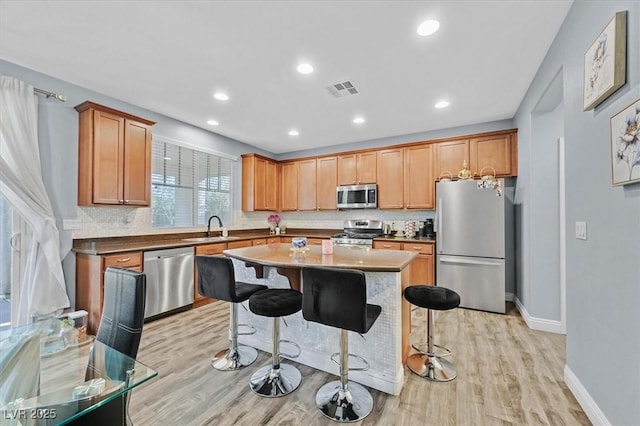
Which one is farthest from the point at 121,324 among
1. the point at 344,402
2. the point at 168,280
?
the point at 168,280

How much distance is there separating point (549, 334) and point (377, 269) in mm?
2541

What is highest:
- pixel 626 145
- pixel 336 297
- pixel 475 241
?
pixel 626 145

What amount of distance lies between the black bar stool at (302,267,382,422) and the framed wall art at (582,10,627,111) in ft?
5.41

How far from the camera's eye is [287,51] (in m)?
2.47

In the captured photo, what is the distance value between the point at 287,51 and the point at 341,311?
223 cm

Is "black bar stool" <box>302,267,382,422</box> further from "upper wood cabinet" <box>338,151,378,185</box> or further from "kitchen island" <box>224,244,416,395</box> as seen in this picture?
"upper wood cabinet" <box>338,151,378,185</box>

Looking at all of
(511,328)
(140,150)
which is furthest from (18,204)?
(511,328)

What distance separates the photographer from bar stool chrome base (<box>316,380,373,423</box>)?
1.78m

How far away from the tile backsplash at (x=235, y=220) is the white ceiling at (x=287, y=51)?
1.47m

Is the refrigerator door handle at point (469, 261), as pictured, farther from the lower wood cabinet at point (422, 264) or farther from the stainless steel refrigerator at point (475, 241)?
the lower wood cabinet at point (422, 264)

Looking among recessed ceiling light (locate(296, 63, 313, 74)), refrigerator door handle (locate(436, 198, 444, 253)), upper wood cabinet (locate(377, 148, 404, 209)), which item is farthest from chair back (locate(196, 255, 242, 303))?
upper wood cabinet (locate(377, 148, 404, 209))

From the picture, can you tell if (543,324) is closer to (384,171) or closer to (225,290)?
(384,171)

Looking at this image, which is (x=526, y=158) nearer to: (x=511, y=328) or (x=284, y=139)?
(x=511, y=328)

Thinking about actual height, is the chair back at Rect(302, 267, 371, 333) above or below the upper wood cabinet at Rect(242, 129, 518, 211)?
below
